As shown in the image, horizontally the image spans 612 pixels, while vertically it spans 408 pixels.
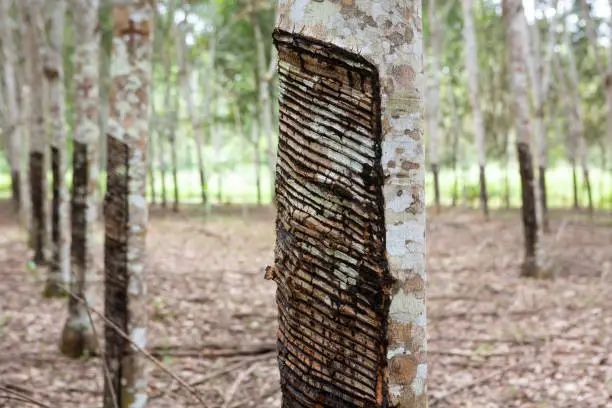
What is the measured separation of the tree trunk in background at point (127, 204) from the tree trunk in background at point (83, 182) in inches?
72.1

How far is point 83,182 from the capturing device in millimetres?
5742

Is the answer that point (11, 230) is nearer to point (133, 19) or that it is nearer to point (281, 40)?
point (133, 19)

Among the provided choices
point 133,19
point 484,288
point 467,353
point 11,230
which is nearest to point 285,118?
point 133,19

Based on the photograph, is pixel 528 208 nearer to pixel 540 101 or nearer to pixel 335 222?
pixel 540 101

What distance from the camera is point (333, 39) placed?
1517 mm

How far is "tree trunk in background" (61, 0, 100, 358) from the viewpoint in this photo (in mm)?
5771

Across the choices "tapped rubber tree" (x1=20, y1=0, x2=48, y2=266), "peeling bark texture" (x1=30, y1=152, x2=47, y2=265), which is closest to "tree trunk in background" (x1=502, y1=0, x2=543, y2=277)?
"tapped rubber tree" (x1=20, y1=0, x2=48, y2=266)

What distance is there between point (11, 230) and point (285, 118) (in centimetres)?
1483

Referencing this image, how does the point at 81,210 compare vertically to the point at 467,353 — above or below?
above

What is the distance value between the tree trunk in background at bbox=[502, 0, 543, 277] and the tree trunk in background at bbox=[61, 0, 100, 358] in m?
5.38

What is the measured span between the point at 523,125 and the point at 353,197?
7602 millimetres

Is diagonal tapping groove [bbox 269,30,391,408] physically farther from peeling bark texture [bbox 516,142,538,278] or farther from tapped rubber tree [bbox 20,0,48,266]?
tapped rubber tree [bbox 20,0,48,266]

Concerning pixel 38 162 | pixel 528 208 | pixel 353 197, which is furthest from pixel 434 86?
pixel 353 197

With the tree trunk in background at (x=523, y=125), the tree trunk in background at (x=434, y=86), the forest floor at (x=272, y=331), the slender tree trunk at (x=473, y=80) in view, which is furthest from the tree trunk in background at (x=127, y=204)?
the tree trunk in background at (x=434, y=86)
